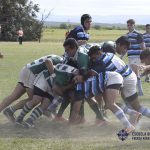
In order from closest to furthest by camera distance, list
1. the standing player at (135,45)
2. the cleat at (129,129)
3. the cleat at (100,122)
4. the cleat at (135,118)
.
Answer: the cleat at (129,129) < the cleat at (135,118) < the cleat at (100,122) < the standing player at (135,45)

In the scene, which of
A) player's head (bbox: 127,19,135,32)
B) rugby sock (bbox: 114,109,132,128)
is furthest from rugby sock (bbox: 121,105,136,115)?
player's head (bbox: 127,19,135,32)

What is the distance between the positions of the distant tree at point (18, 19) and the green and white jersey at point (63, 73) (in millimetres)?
48623

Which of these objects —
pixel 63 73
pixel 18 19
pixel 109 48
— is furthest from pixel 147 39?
pixel 18 19

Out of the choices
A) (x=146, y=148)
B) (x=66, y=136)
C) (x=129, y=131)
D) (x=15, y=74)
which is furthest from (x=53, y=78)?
(x=15, y=74)

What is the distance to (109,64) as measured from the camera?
8359 mm

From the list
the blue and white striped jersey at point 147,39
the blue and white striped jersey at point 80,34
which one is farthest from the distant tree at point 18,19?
the blue and white striped jersey at point 80,34

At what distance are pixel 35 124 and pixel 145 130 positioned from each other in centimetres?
196

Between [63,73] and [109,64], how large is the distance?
792 mm

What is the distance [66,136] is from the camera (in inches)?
316

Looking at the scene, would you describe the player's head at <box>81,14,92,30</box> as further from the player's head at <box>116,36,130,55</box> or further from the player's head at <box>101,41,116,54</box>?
the player's head at <box>116,36,130,55</box>

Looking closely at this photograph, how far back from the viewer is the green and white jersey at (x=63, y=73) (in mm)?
8484

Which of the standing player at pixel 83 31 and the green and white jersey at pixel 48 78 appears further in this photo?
the standing player at pixel 83 31

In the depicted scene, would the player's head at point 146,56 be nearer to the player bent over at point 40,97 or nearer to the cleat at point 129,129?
the cleat at point 129,129

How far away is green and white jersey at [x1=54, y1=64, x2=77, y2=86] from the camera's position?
8484 millimetres
